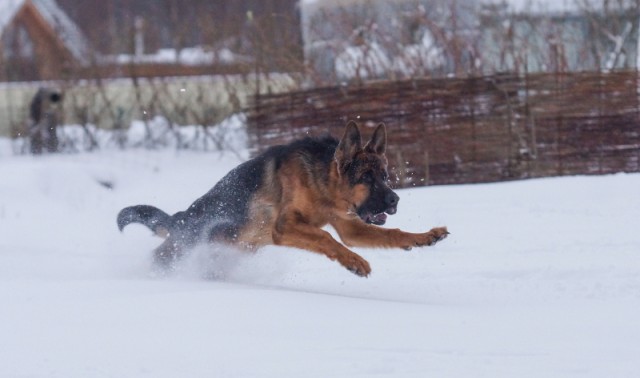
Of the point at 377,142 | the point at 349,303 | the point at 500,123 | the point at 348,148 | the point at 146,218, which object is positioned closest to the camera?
the point at 349,303

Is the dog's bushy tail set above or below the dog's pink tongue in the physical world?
below

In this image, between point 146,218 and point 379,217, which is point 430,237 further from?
point 146,218

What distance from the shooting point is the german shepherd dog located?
733cm

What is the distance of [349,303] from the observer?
643cm

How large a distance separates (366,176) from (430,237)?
0.61 metres

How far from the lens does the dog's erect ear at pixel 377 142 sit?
7441 millimetres

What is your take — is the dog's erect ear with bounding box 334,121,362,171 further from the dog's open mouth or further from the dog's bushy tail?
the dog's bushy tail

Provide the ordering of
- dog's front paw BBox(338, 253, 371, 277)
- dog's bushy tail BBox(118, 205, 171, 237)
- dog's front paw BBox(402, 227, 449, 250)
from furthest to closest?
dog's bushy tail BBox(118, 205, 171, 237), dog's front paw BBox(402, 227, 449, 250), dog's front paw BBox(338, 253, 371, 277)

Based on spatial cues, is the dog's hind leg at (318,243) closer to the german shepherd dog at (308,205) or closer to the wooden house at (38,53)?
the german shepherd dog at (308,205)

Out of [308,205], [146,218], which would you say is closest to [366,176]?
[308,205]

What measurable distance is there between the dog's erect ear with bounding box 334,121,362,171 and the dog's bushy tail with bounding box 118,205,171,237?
1710 mm

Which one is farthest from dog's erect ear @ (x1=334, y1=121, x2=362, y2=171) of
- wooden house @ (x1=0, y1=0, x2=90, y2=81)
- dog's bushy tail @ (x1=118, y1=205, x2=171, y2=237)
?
wooden house @ (x1=0, y1=0, x2=90, y2=81)

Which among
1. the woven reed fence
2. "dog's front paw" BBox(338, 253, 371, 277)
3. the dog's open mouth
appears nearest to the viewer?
"dog's front paw" BBox(338, 253, 371, 277)

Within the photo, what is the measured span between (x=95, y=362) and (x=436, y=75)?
10.4m
